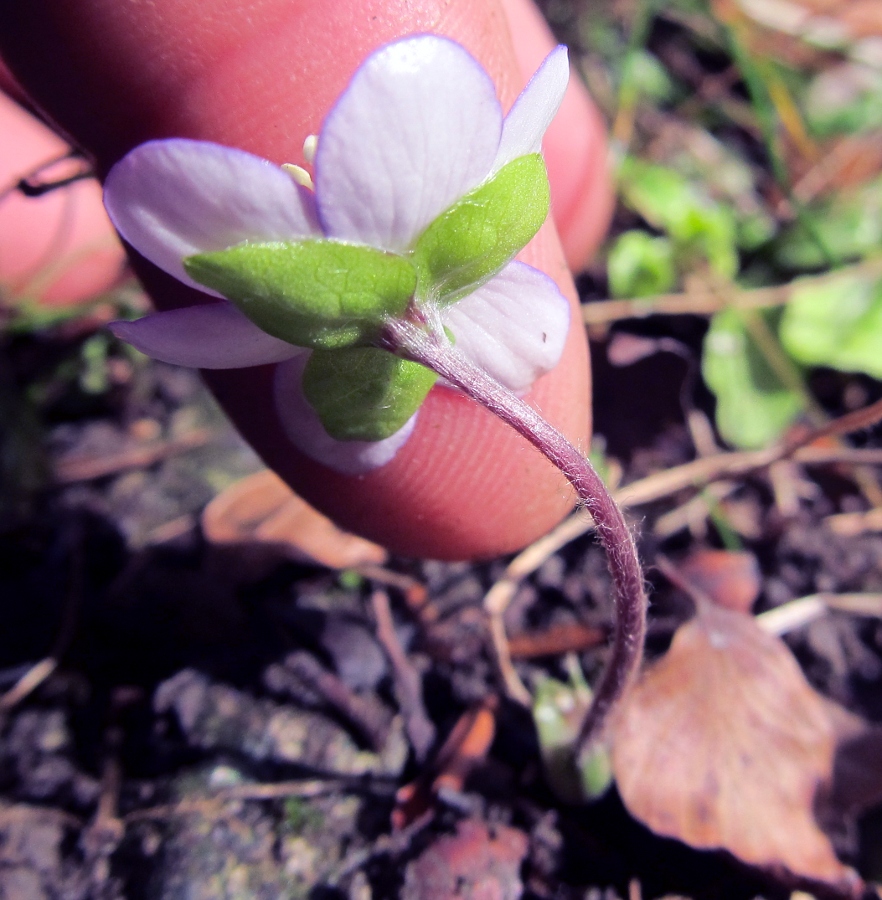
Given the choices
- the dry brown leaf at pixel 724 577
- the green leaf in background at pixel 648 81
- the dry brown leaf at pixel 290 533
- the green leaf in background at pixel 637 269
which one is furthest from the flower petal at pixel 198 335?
the green leaf in background at pixel 648 81

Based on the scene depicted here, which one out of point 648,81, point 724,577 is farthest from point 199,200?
point 648,81

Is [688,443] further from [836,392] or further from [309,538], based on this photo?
[309,538]

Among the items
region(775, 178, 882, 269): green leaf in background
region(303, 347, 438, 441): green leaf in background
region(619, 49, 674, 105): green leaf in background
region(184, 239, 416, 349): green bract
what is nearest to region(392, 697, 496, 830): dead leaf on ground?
region(303, 347, 438, 441): green leaf in background

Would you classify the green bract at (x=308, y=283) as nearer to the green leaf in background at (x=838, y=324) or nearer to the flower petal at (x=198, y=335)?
the flower petal at (x=198, y=335)

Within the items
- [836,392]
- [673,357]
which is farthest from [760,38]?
[673,357]

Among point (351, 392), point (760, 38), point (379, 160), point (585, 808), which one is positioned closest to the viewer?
point (379, 160)
